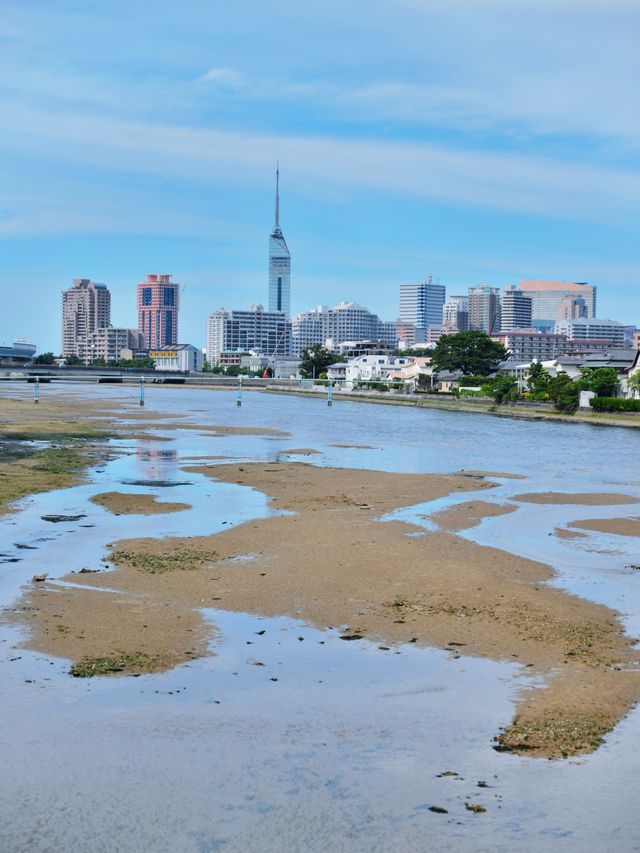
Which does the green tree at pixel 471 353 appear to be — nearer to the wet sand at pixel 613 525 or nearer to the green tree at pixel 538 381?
the green tree at pixel 538 381

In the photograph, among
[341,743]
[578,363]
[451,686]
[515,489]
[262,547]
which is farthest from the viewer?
[578,363]

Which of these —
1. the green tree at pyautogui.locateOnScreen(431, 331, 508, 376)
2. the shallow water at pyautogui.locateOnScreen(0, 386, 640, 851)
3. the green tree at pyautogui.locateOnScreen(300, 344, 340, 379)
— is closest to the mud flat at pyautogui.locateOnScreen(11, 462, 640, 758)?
the shallow water at pyautogui.locateOnScreen(0, 386, 640, 851)

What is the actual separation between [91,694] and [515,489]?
1978 centimetres

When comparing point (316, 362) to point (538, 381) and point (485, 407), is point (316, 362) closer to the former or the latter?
point (538, 381)

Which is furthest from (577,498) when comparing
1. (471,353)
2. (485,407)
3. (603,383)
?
(471,353)

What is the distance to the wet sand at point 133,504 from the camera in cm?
2120

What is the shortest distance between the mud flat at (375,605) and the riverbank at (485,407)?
49.8m

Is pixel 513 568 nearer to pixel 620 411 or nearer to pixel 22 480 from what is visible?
pixel 22 480

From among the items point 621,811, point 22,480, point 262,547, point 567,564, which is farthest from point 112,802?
point 22,480

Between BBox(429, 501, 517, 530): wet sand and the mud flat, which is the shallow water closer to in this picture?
the mud flat

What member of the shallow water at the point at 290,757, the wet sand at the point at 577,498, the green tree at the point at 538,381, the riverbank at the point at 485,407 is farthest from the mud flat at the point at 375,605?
the green tree at the point at 538,381

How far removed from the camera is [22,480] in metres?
25.3

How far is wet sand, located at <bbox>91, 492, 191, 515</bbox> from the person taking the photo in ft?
69.6

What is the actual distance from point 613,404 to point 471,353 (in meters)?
49.7
